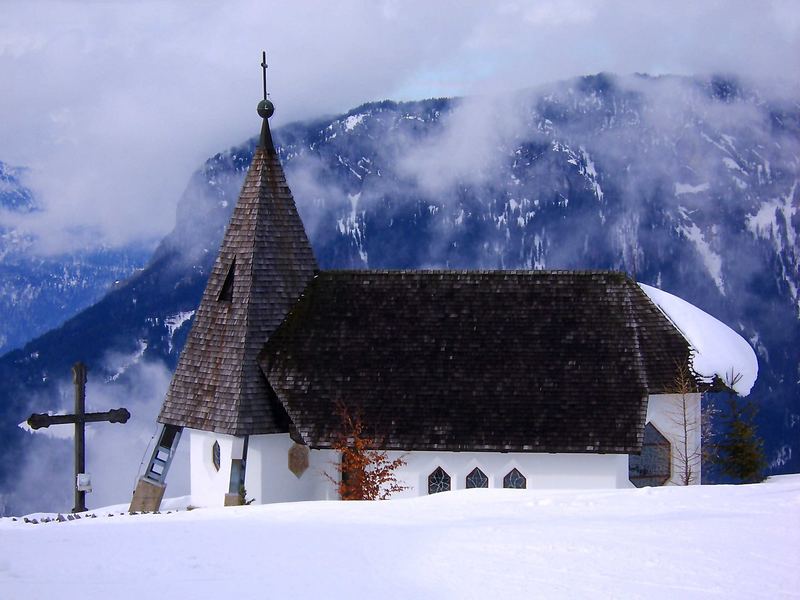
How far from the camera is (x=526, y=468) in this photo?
26.7 meters

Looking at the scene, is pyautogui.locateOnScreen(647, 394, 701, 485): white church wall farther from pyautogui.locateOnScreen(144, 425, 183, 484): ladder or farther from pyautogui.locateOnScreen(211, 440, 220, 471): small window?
pyautogui.locateOnScreen(144, 425, 183, 484): ladder

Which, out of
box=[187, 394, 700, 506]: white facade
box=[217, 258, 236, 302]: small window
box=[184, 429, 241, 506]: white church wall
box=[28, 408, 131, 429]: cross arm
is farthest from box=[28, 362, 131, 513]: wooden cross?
box=[217, 258, 236, 302]: small window

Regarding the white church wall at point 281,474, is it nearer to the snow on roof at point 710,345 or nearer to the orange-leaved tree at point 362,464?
the orange-leaved tree at point 362,464

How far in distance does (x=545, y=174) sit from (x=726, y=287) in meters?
12.8

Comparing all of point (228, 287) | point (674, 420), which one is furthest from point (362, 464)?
point (674, 420)

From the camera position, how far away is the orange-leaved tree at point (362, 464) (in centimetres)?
2642

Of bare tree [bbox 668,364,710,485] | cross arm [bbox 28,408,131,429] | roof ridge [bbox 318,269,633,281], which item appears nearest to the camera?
cross arm [bbox 28,408,131,429]

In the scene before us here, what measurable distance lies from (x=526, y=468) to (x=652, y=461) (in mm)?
3342

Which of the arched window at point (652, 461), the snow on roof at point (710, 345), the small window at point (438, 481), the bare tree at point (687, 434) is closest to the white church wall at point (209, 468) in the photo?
→ the small window at point (438, 481)

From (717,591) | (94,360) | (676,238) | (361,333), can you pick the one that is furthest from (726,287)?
(717,591)

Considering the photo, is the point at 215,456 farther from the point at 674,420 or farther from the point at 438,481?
the point at 674,420

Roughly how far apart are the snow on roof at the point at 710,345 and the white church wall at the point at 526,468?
3145 mm

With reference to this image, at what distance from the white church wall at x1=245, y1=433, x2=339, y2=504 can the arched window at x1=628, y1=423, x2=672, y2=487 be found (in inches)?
274

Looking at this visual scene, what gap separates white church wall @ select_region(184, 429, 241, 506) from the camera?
89.9 ft
